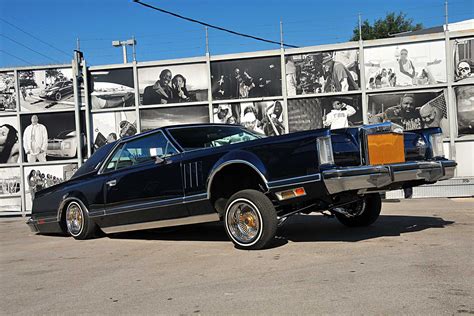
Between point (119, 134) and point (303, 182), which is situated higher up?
point (119, 134)

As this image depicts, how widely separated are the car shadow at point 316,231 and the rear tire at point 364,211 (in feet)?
0.42

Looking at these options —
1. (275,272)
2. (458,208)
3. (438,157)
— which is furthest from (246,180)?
(458,208)

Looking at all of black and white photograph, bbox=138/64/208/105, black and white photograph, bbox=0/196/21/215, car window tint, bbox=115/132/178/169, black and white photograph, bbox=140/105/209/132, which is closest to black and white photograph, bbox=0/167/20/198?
black and white photograph, bbox=0/196/21/215

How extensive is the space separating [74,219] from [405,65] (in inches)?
321

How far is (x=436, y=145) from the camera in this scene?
6.41 meters

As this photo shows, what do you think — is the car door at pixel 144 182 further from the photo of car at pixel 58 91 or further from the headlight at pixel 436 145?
the photo of car at pixel 58 91

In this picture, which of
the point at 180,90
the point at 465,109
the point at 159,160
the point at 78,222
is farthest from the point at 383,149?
the point at 180,90

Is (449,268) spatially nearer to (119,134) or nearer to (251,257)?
(251,257)

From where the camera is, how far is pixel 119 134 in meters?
13.2

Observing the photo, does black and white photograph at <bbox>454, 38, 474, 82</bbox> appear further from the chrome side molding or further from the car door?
the chrome side molding

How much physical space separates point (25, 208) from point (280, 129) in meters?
6.79

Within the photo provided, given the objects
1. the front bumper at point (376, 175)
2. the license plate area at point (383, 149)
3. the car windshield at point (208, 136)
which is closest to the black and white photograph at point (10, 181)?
the car windshield at point (208, 136)

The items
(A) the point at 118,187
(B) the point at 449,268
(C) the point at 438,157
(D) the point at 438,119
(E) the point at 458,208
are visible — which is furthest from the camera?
(D) the point at 438,119

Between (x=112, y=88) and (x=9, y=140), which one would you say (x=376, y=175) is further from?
(x=9, y=140)
